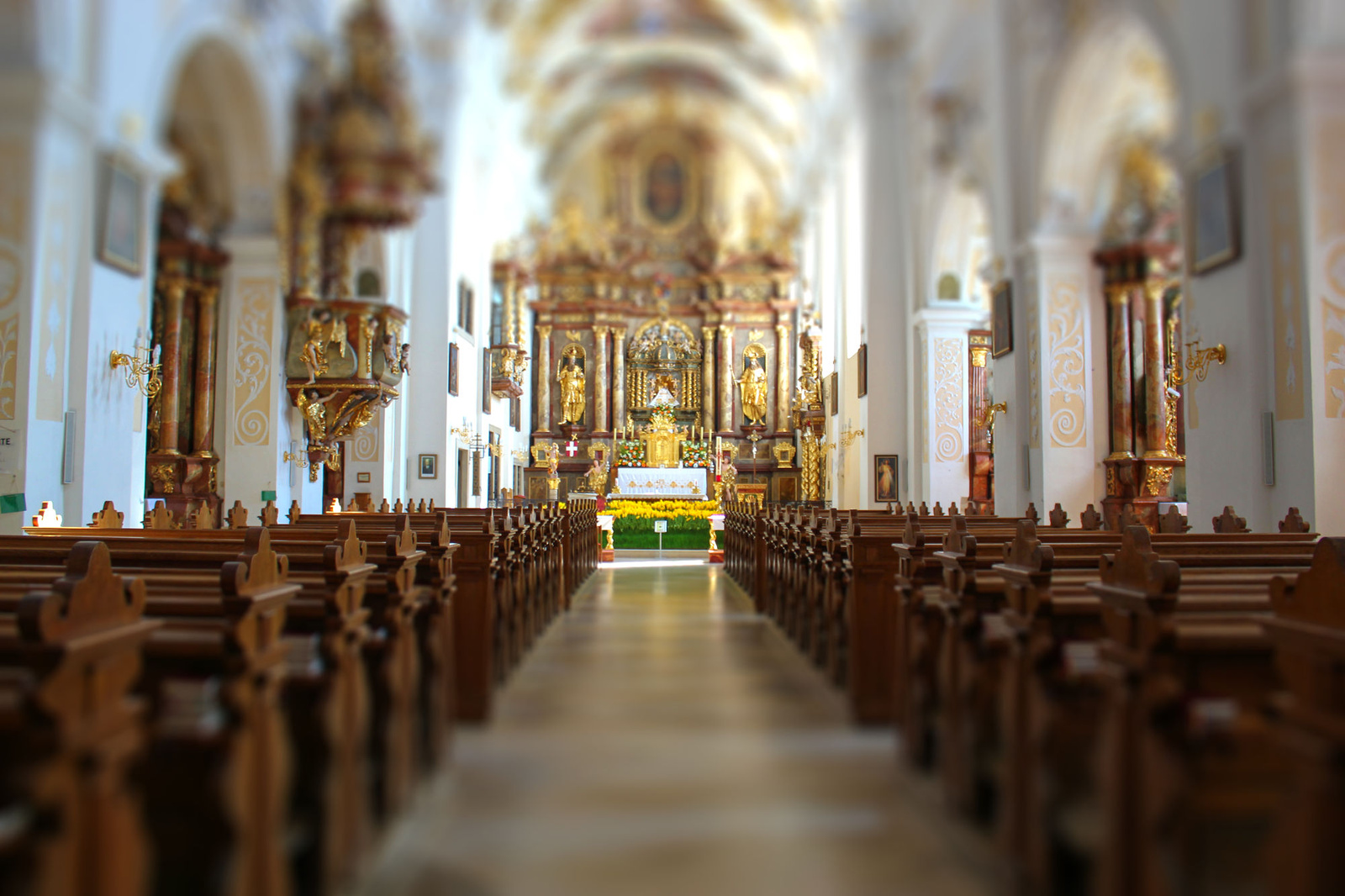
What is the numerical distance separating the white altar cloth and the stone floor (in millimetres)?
13039

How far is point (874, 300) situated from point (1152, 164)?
3843 mm

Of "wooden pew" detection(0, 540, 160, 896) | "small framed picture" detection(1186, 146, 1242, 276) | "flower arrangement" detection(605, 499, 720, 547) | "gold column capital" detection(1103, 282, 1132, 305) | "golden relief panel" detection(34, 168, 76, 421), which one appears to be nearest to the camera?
"wooden pew" detection(0, 540, 160, 896)

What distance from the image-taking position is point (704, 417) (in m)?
22.3

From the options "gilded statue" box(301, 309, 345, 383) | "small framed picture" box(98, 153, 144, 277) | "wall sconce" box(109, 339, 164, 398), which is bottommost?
"wall sconce" box(109, 339, 164, 398)

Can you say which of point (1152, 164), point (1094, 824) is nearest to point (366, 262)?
point (1152, 164)

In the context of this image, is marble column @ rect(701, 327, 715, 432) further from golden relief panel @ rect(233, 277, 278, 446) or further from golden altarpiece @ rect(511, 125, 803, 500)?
golden relief panel @ rect(233, 277, 278, 446)

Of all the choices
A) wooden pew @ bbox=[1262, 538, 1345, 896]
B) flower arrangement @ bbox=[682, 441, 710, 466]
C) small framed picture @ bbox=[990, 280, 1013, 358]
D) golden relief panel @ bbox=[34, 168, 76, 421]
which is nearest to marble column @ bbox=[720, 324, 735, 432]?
flower arrangement @ bbox=[682, 441, 710, 466]

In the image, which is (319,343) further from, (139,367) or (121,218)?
(121,218)

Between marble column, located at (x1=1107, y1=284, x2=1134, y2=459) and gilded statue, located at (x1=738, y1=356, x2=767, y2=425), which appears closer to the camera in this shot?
marble column, located at (x1=1107, y1=284, x2=1134, y2=459)

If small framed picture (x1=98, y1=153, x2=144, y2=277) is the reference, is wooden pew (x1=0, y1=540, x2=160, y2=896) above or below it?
below

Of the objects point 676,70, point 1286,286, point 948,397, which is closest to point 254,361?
point 948,397

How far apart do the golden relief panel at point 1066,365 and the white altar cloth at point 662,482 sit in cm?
898

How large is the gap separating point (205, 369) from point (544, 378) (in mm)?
11719

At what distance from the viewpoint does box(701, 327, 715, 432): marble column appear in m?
22.2
